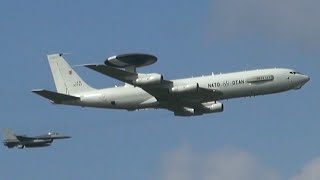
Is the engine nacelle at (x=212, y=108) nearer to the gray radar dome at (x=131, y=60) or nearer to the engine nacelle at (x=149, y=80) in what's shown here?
the engine nacelle at (x=149, y=80)

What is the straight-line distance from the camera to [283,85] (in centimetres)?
12069

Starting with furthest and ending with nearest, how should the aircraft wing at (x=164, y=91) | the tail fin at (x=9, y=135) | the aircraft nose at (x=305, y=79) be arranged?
the tail fin at (x=9, y=135) → the aircraft nose at (x=305, y=79) → the aircraft wing at (x=164, y=91)

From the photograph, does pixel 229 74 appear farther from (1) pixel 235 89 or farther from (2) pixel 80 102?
(2) pixel 80 102

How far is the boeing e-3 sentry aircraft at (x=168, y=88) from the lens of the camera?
118062mm

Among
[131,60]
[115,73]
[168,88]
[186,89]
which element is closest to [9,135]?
[115,73]

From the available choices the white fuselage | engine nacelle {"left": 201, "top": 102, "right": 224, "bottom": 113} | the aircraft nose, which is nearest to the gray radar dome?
the white fuselage

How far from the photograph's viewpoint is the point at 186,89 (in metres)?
119

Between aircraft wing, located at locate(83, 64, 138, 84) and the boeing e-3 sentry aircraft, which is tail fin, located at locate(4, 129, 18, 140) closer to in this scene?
the boeing e-3 sentry aircraft

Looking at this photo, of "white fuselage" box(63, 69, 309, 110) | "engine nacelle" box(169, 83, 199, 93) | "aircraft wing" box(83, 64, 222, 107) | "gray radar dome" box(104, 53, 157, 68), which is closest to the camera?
"gray radar dome" box(104, 53, 157, 68)

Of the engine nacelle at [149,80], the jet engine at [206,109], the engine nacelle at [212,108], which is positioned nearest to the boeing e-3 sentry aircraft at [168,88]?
the engine nacelle at [149,80]

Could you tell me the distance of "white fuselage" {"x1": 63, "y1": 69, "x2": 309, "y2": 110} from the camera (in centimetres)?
11888

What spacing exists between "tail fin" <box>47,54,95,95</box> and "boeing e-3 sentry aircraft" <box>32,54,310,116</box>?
3135 mm

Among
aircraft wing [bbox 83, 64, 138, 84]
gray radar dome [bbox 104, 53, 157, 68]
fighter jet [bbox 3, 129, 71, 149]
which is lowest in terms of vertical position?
fighter jet [bbox 3, 129, 71, 149]

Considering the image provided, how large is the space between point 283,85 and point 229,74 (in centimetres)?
661
